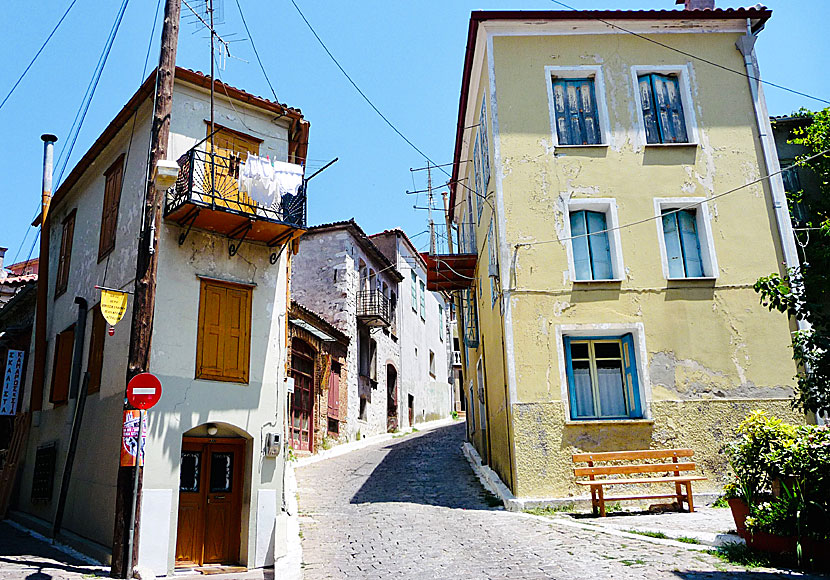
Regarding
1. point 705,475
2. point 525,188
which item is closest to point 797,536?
point 705,475

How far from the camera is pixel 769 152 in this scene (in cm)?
1397

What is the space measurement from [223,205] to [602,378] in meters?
7.60

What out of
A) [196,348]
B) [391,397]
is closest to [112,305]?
[196,348]

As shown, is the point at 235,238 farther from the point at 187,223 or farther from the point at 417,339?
the point at 417,339

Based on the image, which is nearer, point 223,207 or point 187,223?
point 223,207

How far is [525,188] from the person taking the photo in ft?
44.7

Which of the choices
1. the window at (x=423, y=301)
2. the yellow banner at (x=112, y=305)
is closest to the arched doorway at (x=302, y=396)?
the yellow banner at (x=112, y=305)

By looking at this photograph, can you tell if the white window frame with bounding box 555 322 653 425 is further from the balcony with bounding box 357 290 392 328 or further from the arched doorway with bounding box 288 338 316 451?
the balcony with bounding box 357 290 392 328

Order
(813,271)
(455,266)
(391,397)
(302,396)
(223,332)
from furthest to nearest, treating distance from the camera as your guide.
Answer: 1. (391,397)
2. (302,396)
3. (455,266)
4. (223,332)
5. (813,271)

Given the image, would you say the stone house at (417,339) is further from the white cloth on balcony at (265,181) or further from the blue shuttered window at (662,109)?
the white cloth on balcony at (265,181)

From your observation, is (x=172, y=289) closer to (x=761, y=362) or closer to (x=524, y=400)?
(x=524, y=400)

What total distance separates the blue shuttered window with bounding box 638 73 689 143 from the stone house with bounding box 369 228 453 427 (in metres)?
14.3

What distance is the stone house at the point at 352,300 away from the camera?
2422 cm

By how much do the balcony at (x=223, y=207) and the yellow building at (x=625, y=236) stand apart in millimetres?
4217
